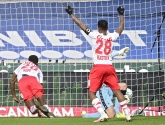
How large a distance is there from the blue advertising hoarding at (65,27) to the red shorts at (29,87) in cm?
738

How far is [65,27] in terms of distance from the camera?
20.9 metres

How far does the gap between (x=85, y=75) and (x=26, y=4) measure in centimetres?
379

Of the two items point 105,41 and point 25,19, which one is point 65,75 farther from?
point 105,41

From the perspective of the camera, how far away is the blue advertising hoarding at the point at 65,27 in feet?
64.3

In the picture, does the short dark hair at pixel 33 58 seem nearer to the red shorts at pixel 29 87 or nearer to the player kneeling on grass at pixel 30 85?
the player kneeling on grass at pixel 30 85

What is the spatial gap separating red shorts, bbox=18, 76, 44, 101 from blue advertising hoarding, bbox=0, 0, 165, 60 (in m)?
7.38

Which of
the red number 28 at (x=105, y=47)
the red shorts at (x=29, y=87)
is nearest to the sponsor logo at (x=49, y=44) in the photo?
the red shorts at (x=29, y=87)

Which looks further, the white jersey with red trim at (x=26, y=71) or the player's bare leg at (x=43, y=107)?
the white jersey with red trim at (x=26, y=71)

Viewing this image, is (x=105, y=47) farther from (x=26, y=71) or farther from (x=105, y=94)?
(x=26, y=71)

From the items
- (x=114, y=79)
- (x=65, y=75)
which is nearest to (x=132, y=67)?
(x=65, y=75)

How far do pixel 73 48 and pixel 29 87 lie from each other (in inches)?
410

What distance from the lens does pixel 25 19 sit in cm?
1964

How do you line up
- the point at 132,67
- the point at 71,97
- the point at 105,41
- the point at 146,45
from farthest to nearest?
1. the point at 146,45
2. the point at 132,67
3. the point at 71,97
4. the point at 105,41

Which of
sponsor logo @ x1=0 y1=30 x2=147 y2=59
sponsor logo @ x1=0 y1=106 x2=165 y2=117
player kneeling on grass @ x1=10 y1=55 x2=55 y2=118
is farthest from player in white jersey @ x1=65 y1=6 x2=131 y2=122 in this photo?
sponsor logo @ x1=0 y1=30 x2=147 y2=59
